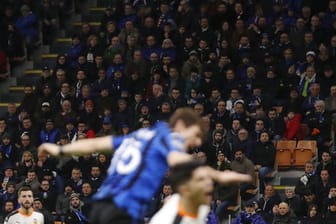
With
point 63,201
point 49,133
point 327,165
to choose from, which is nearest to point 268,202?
point 327,165

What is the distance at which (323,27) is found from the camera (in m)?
22.6

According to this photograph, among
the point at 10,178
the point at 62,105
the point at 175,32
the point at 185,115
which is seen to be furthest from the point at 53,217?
the point at 185,115

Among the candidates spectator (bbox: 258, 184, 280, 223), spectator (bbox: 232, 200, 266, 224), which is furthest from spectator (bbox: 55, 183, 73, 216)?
spectator (bbox: 258, 184, 280, 223)

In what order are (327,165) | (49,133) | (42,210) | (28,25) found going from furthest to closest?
(28,25)
(49,133)
(42,210)
(327,165)

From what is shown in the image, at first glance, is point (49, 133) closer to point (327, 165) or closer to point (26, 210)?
point (26, 210)

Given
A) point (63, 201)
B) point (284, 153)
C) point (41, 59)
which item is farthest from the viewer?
point (41, 59)

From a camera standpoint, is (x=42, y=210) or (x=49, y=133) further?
(x=49, y=133)

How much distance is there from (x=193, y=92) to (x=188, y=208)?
12255 mm

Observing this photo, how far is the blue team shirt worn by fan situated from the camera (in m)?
9.20

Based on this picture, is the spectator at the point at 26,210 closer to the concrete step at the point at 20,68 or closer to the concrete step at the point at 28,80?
the concrete step at the point at 28,80

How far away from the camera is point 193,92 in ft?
71.4

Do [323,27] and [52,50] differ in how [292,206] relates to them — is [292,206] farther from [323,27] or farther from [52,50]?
[52,50]

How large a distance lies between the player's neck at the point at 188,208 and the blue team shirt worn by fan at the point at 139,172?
380 millimetres

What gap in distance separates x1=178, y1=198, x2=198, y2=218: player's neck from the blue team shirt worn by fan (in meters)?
0.38
